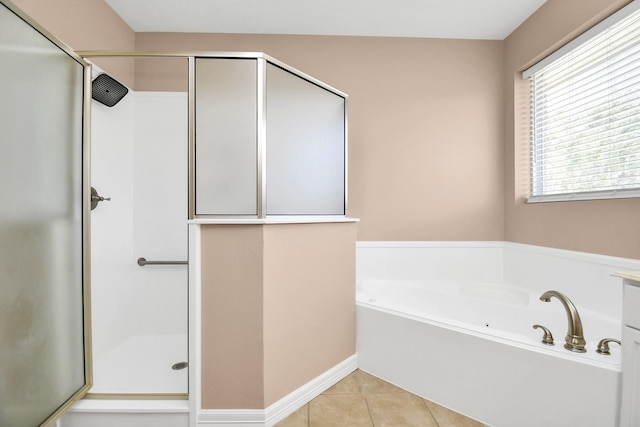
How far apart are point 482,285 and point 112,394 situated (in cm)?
237

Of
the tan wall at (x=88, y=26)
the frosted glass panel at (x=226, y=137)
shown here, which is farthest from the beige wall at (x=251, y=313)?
the tan wall at (x=88, y=26)

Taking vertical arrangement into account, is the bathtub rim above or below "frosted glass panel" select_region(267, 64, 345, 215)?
below

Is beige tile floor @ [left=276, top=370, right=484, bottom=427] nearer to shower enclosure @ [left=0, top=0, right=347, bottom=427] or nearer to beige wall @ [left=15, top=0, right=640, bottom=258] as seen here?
shower enclosure @ [left=0, top=0, right=347, bottom=427]

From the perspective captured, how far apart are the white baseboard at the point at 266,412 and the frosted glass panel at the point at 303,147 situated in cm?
91

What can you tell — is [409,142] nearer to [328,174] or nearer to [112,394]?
[328,174]

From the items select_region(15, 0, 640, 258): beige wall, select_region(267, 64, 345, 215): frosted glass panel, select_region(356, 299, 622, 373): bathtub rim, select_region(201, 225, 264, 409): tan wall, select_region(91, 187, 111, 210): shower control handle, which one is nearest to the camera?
select_region(356, 299, 622, 373): bathtub rim

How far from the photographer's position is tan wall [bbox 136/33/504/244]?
2.53 metres

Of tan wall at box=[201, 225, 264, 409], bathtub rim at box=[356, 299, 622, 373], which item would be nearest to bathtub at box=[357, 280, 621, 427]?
bathtub rim at box=[356, 299, 622, 373]

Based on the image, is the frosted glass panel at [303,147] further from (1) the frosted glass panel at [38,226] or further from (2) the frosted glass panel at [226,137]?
(1) the frosted glass panel at [38,226]

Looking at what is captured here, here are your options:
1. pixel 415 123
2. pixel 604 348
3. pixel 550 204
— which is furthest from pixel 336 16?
pixel 604 348

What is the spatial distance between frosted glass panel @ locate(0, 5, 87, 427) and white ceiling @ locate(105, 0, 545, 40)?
1145mm

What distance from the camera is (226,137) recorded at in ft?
Result: 4.70

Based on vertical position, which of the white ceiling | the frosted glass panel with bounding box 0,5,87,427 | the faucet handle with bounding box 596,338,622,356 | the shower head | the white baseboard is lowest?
the white baseboard

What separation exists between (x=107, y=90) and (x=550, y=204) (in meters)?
2.98
